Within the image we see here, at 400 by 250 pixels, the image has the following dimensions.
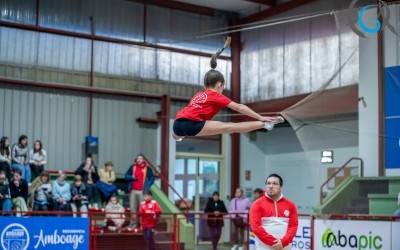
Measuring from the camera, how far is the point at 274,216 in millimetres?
8656

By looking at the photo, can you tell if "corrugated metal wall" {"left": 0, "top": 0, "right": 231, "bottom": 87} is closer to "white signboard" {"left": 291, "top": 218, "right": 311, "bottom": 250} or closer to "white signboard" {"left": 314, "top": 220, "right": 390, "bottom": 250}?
"white signboard" {"left": 291, "top": 218, "right": 311, "bottom": 250}

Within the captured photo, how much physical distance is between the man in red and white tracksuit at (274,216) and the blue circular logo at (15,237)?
689 cm

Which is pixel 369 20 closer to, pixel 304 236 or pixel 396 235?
pixel 396 235

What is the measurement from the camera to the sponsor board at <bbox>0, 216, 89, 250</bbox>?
13.9m

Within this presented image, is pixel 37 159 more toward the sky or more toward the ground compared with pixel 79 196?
more toward the sky

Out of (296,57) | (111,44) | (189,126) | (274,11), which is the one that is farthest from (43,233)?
(274,11)

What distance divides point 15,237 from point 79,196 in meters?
4.10

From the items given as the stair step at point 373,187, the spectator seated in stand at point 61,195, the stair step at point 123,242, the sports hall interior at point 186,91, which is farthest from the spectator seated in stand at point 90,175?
the stair step at point 373,187

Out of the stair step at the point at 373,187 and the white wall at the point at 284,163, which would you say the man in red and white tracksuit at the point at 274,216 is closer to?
the stair step at the point at 373,187

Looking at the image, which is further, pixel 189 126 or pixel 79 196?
pixel 79 196

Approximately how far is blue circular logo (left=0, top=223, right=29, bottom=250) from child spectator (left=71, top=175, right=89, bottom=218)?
12.7 ft

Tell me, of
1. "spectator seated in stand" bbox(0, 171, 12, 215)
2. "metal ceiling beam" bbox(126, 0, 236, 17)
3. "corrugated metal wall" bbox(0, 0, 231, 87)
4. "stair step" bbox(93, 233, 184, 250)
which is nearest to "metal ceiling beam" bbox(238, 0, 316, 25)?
"metal ceiling beam" bbox(126, 0, 236, 17)

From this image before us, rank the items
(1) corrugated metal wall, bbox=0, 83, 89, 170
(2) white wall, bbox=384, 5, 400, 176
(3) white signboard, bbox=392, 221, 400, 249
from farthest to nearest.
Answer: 1. (1) corrugated metal wall, bbox=0, 83, 89, 170
2. (3) white signboard, bbox=392, 221, 400, 249
3. (2) white wall, bbox=384, 5, 400, 176

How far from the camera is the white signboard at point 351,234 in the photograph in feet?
43.9
